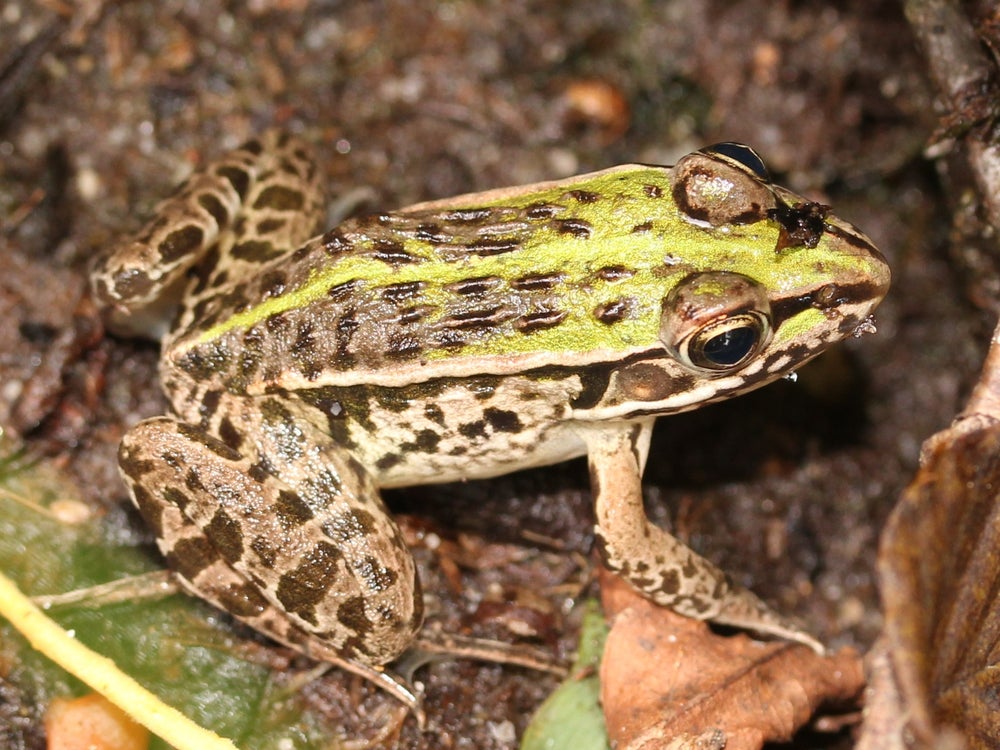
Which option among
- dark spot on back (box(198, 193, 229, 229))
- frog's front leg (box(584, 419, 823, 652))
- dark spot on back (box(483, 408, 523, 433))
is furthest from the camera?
dark spot on back (box(198, 193, 229, 229))

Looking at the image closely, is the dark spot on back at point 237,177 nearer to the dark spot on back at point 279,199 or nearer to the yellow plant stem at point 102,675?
the dark spot on back at point 279,199

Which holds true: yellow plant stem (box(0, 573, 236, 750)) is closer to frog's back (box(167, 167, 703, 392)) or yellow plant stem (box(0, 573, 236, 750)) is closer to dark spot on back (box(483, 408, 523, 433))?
frog's back (box(167, 167, 703, 392))

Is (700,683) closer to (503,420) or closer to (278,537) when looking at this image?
(503,420)

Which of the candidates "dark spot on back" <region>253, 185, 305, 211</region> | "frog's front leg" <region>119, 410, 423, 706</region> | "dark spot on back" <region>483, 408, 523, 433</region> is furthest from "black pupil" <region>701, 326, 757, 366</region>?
"dark spot on back" <region>253, 185, 305, 211</region>

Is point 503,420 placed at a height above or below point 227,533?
above

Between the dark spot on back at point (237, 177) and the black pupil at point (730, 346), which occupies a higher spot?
the dark spot on back at point (237, 177)

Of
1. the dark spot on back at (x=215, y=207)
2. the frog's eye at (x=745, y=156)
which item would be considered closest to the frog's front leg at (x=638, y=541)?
the frog's eye at (x=745, y=156)

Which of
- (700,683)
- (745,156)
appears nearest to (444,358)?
(745,156)
